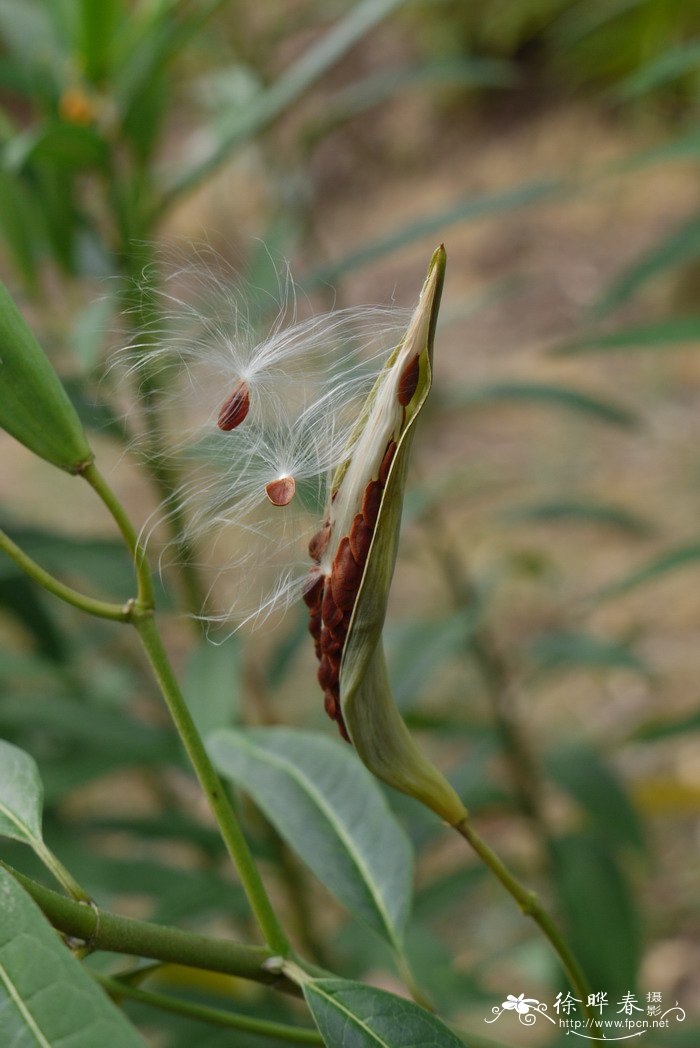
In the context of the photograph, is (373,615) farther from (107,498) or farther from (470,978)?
(470,978)

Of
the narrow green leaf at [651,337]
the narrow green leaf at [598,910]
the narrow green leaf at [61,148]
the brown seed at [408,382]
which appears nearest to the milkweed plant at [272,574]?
the brown seed at [408,382]

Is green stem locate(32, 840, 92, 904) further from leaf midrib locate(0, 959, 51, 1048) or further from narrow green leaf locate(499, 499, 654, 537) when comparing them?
narrow green leaf locate(499, 499, 654, 537)

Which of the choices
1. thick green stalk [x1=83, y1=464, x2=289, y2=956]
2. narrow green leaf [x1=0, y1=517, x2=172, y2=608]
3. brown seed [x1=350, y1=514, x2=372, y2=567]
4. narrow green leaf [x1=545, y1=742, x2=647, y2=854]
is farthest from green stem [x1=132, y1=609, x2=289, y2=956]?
narrow green leaf [x1=545, y1=742, x2=647, y2=854]

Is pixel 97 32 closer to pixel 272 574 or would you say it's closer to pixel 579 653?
pixel 272 574

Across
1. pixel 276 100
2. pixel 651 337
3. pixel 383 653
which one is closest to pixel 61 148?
pixel 276 100

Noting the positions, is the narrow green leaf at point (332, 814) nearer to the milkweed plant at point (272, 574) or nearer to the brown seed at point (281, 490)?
the milkweed plant at point (272, 574)

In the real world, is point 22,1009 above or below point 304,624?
below
